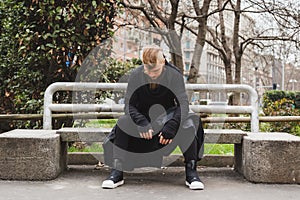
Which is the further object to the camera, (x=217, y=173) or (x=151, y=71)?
(x=217, y=173)

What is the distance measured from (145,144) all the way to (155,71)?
75 cm

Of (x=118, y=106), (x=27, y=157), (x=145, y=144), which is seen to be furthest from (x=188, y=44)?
(x=27, y=157)

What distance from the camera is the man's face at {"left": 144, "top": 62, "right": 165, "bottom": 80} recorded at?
13.2ft

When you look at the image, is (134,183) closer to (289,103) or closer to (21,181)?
(21,181)

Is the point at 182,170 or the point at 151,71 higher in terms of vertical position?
the point at 151,71

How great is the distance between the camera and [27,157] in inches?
157

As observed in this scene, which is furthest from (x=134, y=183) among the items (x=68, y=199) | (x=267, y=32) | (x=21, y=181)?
(x=267, y=32)

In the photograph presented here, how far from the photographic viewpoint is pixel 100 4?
554 centimetres

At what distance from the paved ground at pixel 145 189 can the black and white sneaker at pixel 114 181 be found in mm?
56

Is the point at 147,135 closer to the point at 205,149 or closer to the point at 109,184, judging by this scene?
the point at 109,184

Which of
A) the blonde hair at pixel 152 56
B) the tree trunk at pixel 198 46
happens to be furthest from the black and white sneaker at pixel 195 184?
the tree trunk at pixel 198 46

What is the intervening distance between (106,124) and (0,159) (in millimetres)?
2393

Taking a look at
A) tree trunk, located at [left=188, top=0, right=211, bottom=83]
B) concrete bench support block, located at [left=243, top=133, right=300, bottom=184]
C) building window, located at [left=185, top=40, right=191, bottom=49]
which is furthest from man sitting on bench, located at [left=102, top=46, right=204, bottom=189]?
building window, located at [left=185, top=40, right=191, bottom=49]

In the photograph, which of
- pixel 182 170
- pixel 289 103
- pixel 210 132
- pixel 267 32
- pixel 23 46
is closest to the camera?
pixel 210 132
